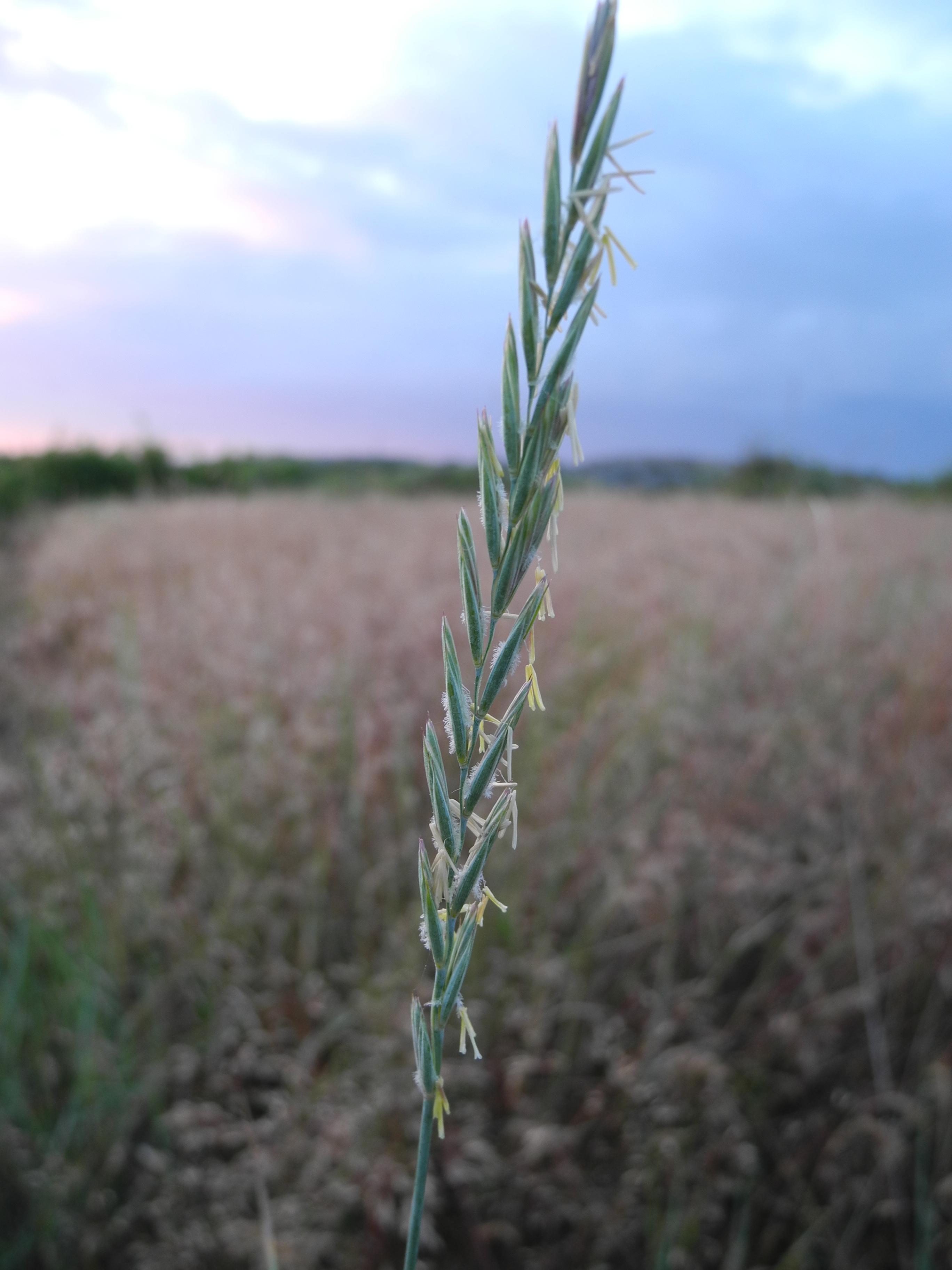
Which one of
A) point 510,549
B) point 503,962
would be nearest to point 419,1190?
point 510,549

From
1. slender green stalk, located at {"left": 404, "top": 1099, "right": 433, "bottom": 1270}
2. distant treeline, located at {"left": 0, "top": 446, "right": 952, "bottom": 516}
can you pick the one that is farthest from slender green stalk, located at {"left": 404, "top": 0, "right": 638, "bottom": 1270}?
distant treeline, located at {"left": 0, "top": 446, "right": 952, "bottom": 516}

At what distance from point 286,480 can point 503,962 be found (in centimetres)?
1262

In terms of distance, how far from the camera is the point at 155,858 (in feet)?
7.71

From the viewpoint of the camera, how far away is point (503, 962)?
83.1 inches

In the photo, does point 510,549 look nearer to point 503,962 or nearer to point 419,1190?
point 419,1190

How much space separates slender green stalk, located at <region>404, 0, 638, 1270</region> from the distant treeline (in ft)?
31.3

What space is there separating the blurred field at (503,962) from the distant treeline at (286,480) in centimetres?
704

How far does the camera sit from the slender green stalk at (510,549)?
340 mm

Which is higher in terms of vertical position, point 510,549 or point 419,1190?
point 510,549

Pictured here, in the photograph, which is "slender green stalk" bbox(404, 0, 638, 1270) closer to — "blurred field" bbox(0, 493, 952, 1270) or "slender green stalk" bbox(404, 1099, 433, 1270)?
"slender green stalk" bbox(404, 1099, 433, 1270)

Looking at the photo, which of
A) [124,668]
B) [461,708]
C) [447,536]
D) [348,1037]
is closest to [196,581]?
[124,668]

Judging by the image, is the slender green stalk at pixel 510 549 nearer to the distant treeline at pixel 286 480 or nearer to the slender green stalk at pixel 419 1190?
the slender green stalk at pixel 419 1190

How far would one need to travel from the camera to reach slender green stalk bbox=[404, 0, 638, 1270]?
34 cm

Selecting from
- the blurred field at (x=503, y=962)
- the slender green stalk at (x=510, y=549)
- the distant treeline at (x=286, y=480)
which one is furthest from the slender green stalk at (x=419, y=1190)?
the distant treeline at (x=286, y=480)
